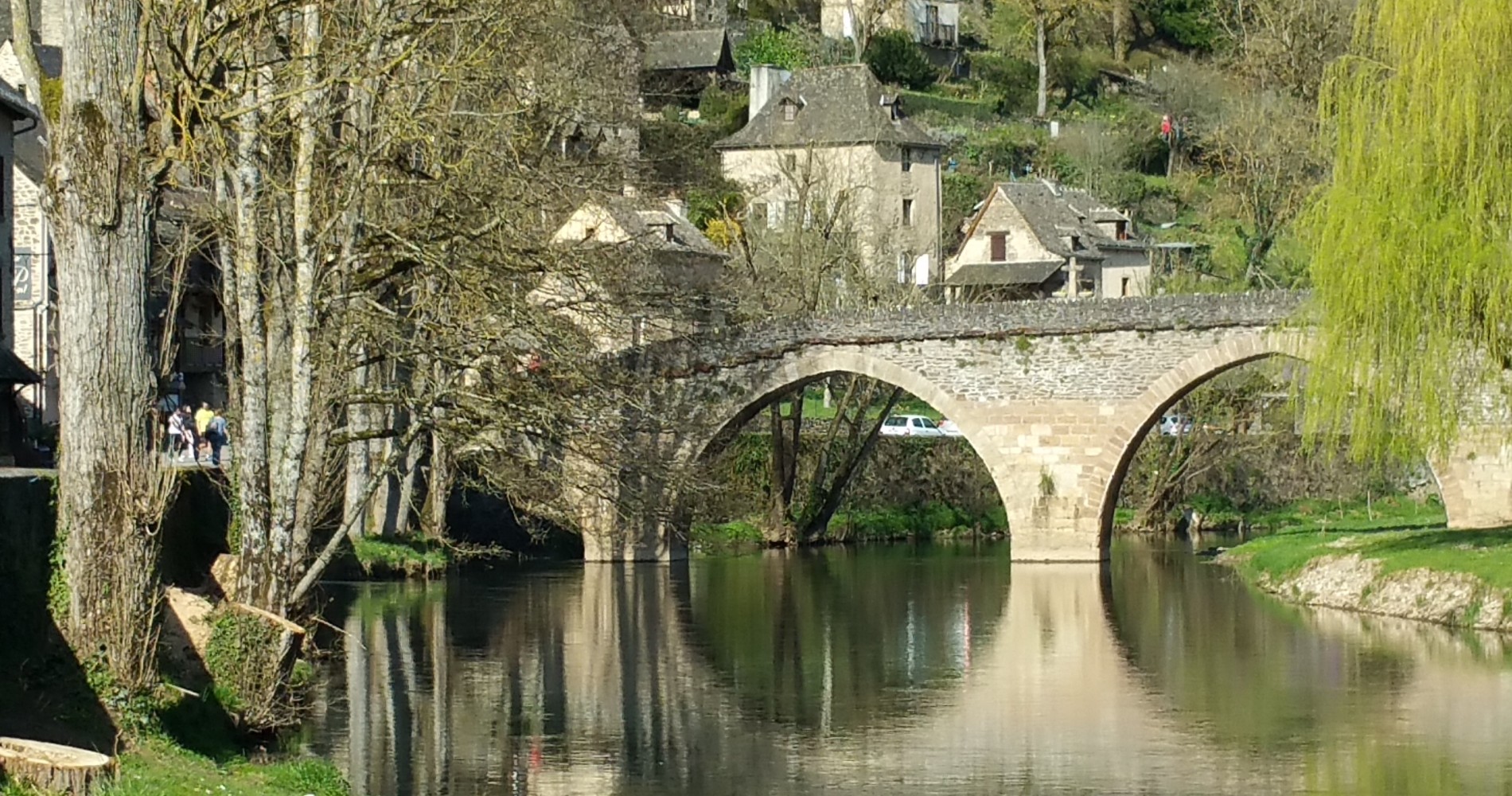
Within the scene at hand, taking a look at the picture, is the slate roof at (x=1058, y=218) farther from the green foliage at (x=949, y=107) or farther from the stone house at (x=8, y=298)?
the stone house at (x=8, y=298)

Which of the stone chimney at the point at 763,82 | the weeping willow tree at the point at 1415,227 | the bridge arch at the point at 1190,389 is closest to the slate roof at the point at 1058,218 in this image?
the stone chimney at the point at 763,82

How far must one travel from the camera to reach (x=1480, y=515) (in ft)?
104

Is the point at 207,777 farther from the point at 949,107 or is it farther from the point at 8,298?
the point at 949,107

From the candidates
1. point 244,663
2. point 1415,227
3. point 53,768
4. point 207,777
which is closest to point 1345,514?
point 1415,227

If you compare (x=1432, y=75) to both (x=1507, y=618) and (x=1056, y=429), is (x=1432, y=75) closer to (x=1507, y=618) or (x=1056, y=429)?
(x=1507, y=618)

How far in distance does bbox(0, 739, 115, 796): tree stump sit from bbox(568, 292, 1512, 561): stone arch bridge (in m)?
20.0

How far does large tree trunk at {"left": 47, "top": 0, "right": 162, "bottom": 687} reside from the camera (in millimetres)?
13195

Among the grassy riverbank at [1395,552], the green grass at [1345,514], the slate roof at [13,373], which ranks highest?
the slate roof at [13,373]

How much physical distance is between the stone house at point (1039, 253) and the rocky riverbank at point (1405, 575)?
904 inches

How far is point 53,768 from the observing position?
10.2m

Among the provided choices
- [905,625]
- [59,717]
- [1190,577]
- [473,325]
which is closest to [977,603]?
[905,625]

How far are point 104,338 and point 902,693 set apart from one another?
359 inches

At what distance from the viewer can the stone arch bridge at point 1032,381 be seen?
31672mm

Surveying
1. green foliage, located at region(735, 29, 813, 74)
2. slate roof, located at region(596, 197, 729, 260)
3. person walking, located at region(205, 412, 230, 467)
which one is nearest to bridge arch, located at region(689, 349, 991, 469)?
slate roof, located at region(596, 197, 729, 260)
